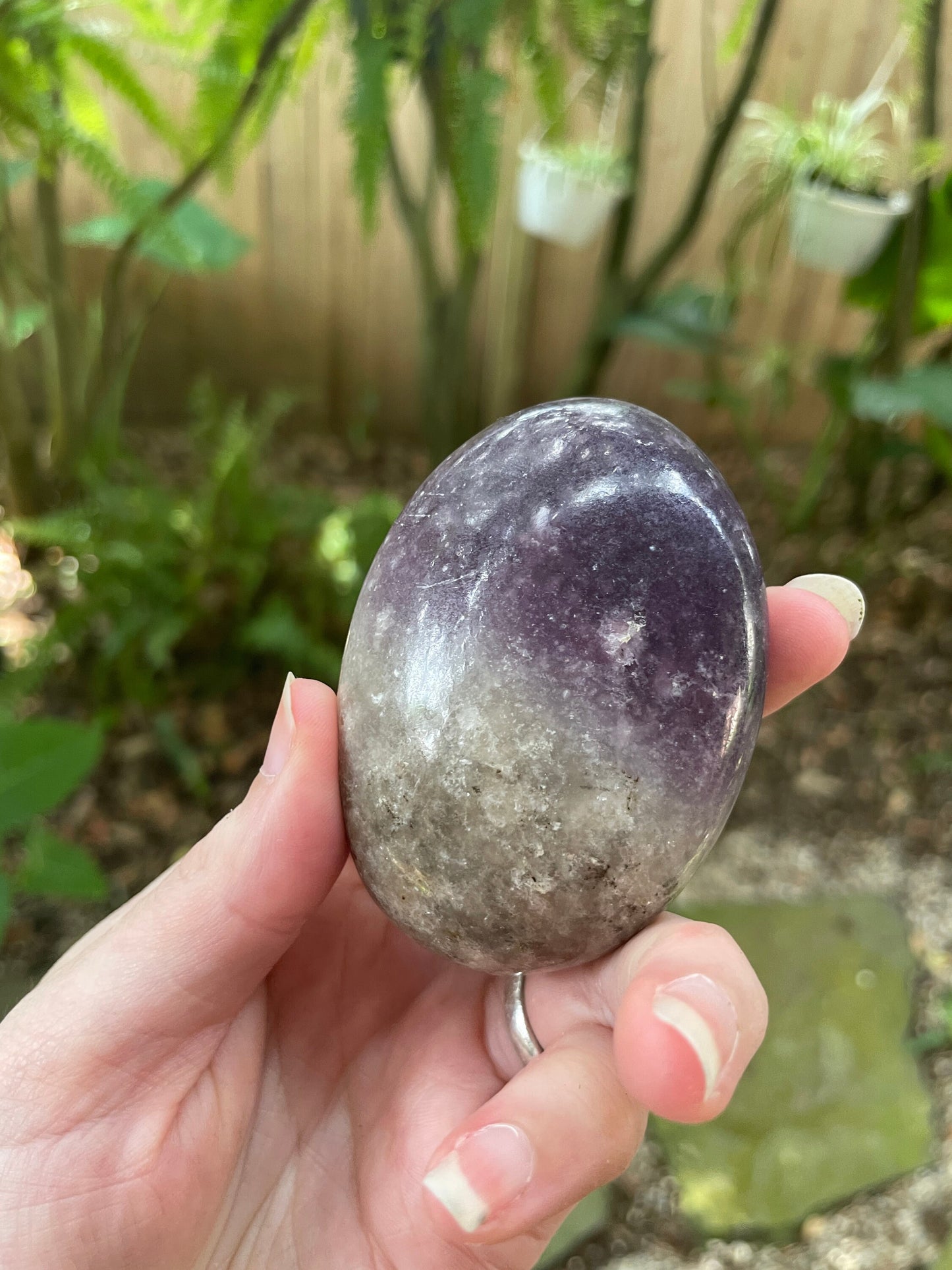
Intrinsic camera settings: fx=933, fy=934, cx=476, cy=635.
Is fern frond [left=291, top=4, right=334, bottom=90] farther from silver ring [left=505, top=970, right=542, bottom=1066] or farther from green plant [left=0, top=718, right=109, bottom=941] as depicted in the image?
silver ring [left=505, top=970, right=542, bottom=1066]

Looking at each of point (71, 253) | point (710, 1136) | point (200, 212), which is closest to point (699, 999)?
point (710, 1136)

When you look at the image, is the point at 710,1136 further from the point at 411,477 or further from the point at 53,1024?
the point at 411,477

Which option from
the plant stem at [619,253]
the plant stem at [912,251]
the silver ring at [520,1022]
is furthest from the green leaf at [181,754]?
the plant stem at [912,251]

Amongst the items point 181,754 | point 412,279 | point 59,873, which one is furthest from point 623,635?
point 412,279

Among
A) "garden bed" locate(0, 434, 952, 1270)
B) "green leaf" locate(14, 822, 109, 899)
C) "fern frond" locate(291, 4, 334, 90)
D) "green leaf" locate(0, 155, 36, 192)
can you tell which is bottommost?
"garden bed" locate(0, 434, 952, 1270)

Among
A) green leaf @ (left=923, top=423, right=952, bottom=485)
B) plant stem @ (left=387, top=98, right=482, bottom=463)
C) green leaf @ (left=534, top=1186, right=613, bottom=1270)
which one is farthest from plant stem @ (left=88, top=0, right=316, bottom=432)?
green leaf @ (left=534, top=1186, right=613, bottom=1270)

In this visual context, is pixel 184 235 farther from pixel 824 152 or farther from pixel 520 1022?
pixel 520 1022

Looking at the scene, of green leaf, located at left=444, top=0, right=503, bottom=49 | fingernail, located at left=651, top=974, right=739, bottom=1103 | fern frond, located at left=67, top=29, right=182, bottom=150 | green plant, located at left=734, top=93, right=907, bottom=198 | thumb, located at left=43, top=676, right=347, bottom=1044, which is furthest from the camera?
green plant, located at left=734, top=93, right=907, bottom=198
